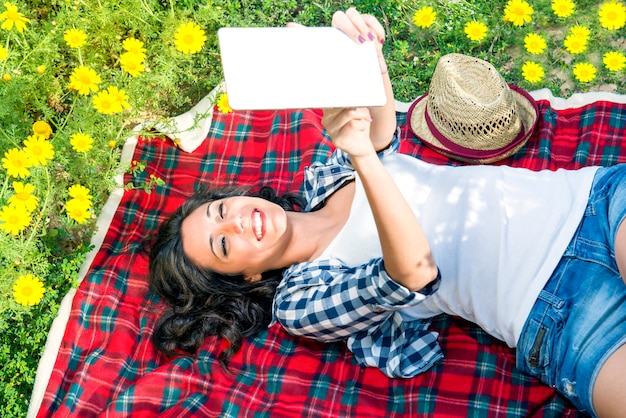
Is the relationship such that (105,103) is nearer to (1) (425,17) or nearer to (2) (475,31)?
(1) (425,17)

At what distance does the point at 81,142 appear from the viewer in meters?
2.71

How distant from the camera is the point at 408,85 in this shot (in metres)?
3.42

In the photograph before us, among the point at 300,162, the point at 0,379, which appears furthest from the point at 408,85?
the point at 0,379

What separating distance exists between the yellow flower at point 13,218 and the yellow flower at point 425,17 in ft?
6.68

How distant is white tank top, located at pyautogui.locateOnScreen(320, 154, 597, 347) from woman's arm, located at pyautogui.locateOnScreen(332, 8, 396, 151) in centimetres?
18

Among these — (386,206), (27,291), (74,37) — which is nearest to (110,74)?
(74,37)

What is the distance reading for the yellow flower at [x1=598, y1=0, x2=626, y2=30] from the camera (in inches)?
126

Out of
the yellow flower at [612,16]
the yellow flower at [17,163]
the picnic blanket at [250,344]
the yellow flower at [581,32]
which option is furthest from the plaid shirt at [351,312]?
the yellow flower at [612,16]

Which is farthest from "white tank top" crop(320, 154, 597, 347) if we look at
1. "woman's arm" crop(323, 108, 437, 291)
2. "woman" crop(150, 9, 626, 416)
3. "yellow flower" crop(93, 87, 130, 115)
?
"yellow flower" crop(93, 87, 130, 115)

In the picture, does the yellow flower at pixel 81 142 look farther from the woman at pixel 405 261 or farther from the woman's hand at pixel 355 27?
the woman's hand at pixel 355 27

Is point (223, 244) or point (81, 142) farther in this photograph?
point (81, 142)

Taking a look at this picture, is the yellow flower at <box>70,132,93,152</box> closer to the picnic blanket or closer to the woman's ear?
the picnic blanket

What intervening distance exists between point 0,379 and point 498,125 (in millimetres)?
2245

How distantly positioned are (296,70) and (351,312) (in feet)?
2.78
